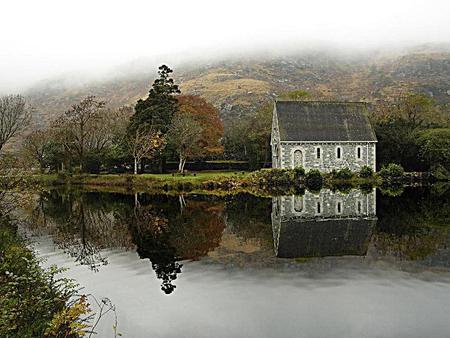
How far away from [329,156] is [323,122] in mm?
4019

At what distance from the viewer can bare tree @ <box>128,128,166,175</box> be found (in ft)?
164

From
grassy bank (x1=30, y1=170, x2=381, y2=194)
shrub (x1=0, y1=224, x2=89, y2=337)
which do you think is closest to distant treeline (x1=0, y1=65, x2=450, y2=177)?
grassy bank (x1=30, y1=170, x2=381, y2=194)

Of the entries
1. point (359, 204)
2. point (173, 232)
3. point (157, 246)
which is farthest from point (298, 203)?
point (157, 246)

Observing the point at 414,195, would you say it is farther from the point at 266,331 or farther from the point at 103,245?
the point at 266,331

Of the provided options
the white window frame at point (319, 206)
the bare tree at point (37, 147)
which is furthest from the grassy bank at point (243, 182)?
the bare tree at point (37, 147)

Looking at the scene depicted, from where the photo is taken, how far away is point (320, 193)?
37.0 meters

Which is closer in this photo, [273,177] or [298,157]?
[273,177]

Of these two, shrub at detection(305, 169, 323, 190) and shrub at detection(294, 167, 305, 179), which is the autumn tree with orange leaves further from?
shrub at detection(305, 169, 323, 190)

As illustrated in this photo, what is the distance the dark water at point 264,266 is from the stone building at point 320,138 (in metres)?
20.8

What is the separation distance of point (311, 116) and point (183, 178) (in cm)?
1649

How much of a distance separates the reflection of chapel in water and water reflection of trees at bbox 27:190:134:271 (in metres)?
6.61

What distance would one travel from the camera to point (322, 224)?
2198 centimetres

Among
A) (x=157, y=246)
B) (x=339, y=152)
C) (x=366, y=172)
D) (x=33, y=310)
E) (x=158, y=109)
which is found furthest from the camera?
(x=158, y=109)

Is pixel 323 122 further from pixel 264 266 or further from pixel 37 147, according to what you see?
pixel 264 266
